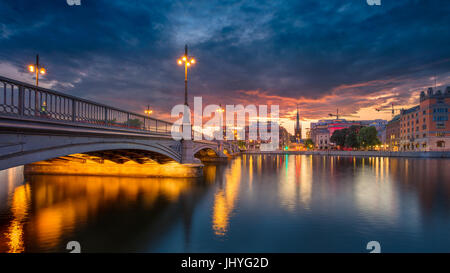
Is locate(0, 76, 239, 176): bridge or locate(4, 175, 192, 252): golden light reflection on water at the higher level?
locate(0, 76, 239, 176): bridge

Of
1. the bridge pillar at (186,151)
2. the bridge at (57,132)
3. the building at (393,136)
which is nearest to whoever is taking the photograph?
the bridge at (57,132)

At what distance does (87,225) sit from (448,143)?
106188 mm

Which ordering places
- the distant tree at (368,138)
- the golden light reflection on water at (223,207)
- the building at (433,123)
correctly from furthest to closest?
the distant tree at (368,138)
the building at (433,123)
the golden light reflection on water at (223,207)

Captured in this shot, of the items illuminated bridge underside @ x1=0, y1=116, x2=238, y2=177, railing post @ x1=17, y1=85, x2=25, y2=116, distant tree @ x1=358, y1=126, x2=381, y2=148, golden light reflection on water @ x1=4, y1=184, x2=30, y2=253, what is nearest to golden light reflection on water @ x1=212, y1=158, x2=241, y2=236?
illuminated bridge underside @ x1=0, y1=116, x2=238, y2=177

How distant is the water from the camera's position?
9.87 meters

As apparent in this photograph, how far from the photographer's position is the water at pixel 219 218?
9867 millimetres

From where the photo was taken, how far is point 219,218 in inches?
526

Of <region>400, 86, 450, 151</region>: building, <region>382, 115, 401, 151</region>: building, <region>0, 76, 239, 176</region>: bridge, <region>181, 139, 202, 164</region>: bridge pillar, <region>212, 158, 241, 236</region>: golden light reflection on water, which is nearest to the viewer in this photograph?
<region>0, 76, 239, 176</region>: bridge

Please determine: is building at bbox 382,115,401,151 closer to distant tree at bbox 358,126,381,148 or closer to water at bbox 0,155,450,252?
distant tree at bbox 358,126,381,148

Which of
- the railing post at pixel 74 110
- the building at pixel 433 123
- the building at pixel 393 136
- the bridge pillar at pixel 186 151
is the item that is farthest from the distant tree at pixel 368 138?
the railing post at pixel 74 110

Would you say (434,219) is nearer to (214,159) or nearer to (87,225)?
(87,225)

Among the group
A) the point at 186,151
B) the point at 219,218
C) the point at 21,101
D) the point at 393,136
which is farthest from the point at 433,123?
the point at 21,101

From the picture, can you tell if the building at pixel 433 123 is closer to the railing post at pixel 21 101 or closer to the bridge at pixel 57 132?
the bridge at pixel 57 132
